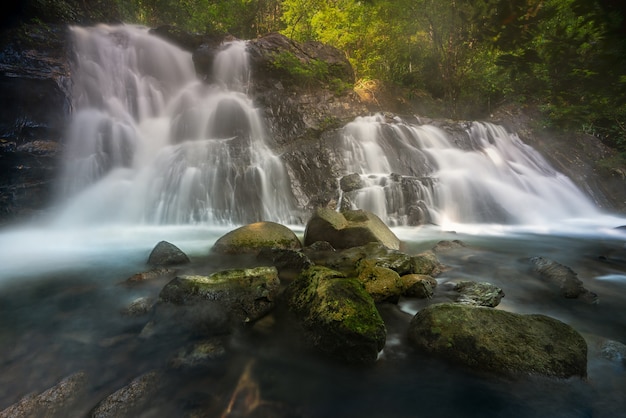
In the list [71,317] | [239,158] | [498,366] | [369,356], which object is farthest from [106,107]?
[498,366]

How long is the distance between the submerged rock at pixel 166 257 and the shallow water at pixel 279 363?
232mm

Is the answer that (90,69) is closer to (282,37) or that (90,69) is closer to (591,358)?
(282,37)

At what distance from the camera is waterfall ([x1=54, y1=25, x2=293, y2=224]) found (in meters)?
10.0

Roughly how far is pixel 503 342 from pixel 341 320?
5.13 feet

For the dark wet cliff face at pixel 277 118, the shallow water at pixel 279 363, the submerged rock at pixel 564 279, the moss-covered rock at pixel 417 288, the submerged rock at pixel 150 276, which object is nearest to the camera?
the shallow water at pixel 279 363

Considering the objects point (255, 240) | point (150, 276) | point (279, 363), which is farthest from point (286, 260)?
point (279, 363)

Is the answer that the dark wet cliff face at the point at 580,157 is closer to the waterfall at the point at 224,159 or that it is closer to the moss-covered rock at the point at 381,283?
the waterfall at the point at 224,159

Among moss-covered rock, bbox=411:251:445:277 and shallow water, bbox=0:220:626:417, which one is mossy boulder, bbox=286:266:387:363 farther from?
moss-covered rock, bbox=411:251:445:277

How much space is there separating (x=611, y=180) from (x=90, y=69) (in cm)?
2446

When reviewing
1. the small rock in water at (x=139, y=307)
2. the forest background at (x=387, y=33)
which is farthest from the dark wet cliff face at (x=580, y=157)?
the small rock in water at (x=139, y=307)

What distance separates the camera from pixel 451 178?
1230 cm

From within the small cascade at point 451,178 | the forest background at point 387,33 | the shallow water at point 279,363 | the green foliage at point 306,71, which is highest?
the forest background at point 387,33

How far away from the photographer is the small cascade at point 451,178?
36.2 ft

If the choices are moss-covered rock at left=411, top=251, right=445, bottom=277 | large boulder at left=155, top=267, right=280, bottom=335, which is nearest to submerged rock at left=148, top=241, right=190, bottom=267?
large boulder at left=155, top=267, right=280, bottom=335
